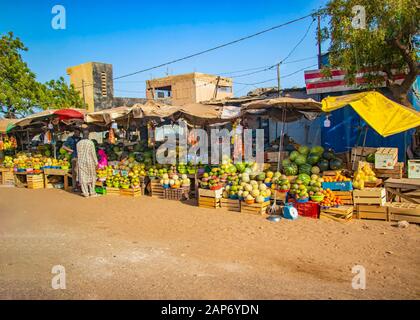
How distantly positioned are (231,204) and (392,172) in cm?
395

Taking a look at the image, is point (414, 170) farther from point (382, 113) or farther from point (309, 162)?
point (309, 162)

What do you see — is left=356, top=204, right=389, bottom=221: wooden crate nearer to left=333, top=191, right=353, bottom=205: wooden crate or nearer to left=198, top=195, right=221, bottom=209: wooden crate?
left=333, top=191, right=353, bottom=205: wooden crate

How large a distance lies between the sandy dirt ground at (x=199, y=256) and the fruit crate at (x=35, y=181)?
4660 millimetres

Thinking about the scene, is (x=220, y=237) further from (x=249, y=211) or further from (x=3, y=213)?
(x=3, y=213)

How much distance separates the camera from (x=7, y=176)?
14289mm

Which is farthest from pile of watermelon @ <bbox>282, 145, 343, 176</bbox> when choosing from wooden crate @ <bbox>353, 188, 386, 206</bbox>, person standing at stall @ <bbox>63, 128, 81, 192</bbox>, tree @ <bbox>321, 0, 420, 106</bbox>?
person standing at stall @ <bbox>63, 128, 81, 192</bbox>

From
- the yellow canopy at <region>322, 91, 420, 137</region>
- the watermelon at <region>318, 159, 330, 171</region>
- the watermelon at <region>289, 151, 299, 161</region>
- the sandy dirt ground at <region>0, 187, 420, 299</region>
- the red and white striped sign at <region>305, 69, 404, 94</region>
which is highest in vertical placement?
the red and white striped sign at <region>305, 69, 404, 94</region>

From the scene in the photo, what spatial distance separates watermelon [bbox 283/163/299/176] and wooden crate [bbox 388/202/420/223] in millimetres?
2355

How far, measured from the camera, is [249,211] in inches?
325

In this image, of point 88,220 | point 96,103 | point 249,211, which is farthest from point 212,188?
point 96,103

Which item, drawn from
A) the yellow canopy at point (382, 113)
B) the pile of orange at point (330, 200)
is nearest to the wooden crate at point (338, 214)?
the pile of orange at point (330, 200)

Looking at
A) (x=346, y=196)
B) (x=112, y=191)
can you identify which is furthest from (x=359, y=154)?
(x=112, y=191)

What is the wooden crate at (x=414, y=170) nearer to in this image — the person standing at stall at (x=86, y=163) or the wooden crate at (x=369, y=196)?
the wooden crate at (x=369, y=196)

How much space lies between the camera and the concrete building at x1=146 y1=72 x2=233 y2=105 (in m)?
29.0
